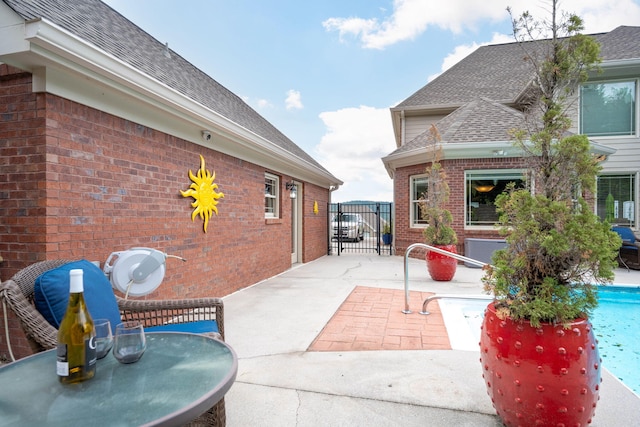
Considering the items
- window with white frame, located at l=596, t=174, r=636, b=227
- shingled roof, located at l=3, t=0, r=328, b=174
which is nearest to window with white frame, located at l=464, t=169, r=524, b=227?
window with white frame, located at l=596, t=174, r=636, b=227

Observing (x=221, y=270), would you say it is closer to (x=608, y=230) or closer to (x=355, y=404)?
(x=355, y=404)

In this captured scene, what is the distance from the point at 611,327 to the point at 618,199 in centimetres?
685

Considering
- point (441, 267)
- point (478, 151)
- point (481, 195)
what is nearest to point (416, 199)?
point (481, 195)

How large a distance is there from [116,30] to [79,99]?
85.6 inches

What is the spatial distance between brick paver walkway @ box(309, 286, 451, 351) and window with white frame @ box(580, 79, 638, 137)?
846 cm

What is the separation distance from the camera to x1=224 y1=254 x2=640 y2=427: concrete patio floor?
2.32 meters

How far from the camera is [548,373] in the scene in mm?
1910

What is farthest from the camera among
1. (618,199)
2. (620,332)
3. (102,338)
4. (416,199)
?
(416,199)

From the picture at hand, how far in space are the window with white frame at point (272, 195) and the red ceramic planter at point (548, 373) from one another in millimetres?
6343

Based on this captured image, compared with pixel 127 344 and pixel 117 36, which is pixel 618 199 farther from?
pixel 127 344

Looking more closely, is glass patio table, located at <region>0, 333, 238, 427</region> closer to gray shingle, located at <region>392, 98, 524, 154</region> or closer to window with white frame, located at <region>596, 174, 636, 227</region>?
gray shingle, located at <region>392, 98, 524, 154</region>

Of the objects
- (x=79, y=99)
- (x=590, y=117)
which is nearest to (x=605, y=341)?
(x=79, y=99)

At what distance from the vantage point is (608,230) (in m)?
2.15

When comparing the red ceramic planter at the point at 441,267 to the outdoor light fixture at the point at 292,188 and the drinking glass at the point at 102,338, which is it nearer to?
the outdoor light fixture at the point at 292,188
